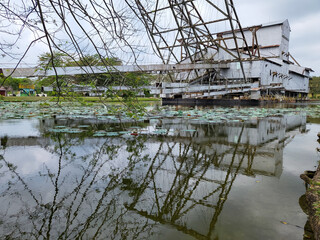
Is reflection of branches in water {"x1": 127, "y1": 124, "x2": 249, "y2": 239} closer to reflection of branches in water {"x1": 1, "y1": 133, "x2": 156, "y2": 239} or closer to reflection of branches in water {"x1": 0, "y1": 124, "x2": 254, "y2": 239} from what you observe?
reflection of branches in water {"x1": 0, "y1": 124, "x2": 254, "y2": 239}

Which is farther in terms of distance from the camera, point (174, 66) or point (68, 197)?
point (174, 66)

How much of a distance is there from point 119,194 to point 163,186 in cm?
38

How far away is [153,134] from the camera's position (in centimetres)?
418

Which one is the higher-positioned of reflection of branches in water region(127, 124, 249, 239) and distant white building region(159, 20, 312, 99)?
distant white building region(159, 20, 312, 99)

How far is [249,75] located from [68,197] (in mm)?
15486

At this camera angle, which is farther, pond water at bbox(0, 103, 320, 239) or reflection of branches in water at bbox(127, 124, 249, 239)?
reflection of branches in water at bbox(127, 124, 249, 239)

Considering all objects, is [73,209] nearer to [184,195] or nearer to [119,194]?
[119,194]

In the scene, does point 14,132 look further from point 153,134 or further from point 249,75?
point 249,75

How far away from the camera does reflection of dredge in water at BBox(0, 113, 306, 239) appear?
1.34 metres

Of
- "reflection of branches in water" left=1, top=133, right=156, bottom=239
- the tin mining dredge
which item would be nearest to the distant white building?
the tin mining dredge

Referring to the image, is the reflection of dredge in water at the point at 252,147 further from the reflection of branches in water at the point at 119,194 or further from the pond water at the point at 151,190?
the reflection of branches in water at the point at 119,194

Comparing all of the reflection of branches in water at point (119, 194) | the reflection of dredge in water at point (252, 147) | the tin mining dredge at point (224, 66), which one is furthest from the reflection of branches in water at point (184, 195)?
the tin mining dredge at point (224, 66)

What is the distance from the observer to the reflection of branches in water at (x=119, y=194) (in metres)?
1.30

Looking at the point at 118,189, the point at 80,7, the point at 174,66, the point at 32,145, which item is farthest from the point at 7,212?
the point at 174,66
